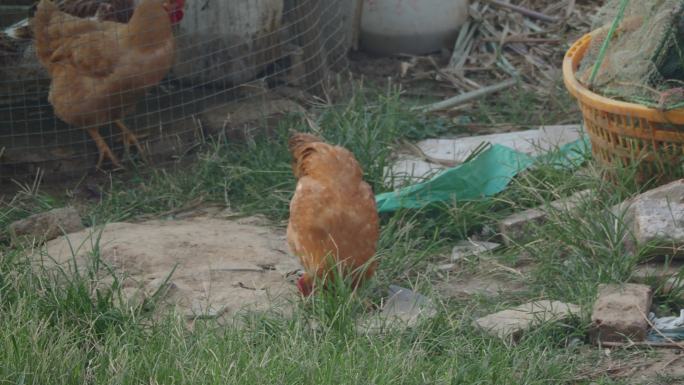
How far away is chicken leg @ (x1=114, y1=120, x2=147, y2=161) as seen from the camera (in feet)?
21.6

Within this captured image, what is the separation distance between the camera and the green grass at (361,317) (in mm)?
3602

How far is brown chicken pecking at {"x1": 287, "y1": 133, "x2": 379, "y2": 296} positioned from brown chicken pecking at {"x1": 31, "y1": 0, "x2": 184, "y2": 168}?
226 centimetres

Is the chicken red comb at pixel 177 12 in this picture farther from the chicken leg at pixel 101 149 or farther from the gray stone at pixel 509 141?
the gray stone at pixel 509 141

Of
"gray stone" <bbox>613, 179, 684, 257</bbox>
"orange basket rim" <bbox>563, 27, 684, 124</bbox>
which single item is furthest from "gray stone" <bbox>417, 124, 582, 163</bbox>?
"gray stone" <bbox>613, 179, 684, 257</bbox>

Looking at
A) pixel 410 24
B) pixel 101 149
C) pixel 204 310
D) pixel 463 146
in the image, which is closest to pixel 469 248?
pixel 463 146

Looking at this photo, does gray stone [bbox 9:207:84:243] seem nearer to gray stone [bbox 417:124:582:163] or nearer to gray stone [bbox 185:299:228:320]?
gray stone [bbox 185:299:228:320]

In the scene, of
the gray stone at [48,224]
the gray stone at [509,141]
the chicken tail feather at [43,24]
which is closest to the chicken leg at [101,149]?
the chicken tail feather at [43,24]

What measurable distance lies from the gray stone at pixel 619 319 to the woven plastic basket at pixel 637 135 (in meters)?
1.05

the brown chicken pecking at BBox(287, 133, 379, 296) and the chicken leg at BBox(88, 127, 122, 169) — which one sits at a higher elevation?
the brown chicken pecking at BBox(287, 133, 379, 296)

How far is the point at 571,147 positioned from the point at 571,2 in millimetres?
3157

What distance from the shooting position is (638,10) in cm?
554

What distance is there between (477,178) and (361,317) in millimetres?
1709

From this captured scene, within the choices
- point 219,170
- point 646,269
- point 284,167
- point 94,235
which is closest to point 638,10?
point 646,269

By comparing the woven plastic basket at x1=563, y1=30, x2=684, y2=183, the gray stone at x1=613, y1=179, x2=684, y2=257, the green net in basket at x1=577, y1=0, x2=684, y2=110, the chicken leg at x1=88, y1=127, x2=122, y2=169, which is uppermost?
the green net in basket at x1=577, y1=0, x2=684, y2=110
